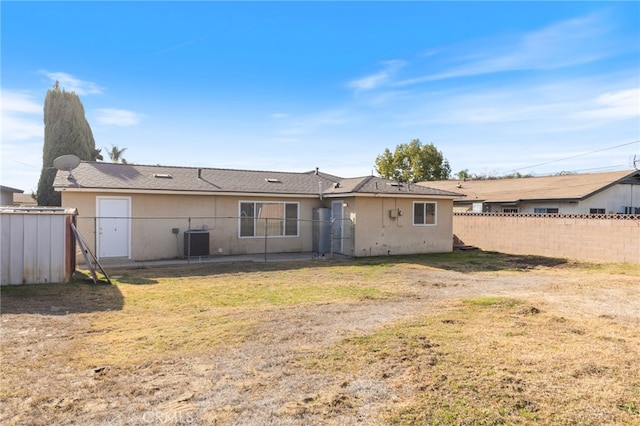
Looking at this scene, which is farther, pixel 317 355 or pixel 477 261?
pixel 477 261

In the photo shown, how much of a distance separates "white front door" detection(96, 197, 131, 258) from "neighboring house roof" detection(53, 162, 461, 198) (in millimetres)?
596

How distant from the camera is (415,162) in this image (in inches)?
1596

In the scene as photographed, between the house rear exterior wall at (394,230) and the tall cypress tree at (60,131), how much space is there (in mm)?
21616

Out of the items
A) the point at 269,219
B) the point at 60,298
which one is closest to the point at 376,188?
the point at 269,219

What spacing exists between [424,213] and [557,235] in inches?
204

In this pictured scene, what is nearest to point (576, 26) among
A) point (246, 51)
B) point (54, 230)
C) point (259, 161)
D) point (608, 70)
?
point (608, 70)

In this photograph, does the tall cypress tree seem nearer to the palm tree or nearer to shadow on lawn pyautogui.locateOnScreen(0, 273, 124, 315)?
the palm tree

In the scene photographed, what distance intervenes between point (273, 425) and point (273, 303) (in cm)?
448

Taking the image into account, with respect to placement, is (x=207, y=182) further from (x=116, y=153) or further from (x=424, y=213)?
(x=116, y=153)

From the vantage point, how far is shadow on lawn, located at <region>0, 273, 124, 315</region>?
689 centimetres

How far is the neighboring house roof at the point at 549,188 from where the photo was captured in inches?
754

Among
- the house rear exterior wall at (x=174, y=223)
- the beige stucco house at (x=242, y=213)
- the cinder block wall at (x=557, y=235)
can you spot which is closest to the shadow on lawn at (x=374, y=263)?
the cinder block wall at (x=557, y=235)

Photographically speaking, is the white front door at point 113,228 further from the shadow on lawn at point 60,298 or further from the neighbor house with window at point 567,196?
the neighbor house with window at point 567,196

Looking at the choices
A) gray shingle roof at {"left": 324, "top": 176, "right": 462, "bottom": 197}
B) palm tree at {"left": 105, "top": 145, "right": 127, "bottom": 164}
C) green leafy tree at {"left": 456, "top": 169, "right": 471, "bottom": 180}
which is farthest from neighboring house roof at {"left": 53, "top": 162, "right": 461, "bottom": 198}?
green leafy tree at {"left": 456, "top": 169, "right": 471, "bottom": 180}
